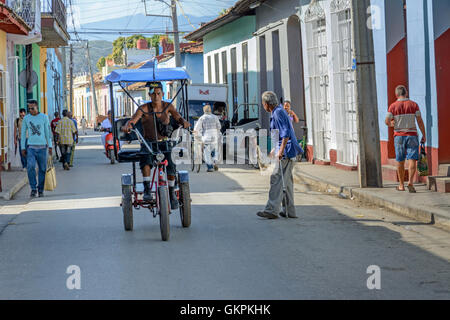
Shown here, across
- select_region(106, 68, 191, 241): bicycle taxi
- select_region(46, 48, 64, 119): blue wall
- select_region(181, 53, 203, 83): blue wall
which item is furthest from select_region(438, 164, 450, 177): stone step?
select_region(181, 53, 203, 83): blue wall

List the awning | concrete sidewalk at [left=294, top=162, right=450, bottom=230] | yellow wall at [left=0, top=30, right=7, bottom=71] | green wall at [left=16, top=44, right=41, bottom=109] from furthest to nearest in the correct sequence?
1. green wall at [left=16, top=44, right=41, bottom=109]
2. yellow wall at [left=0, top=30, right=7, bottom=71]
3. the awning
4. concrete sidewalk at [left=294, top=162, right=450, bottom=230]

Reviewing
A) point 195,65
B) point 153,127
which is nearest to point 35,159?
point 153,127

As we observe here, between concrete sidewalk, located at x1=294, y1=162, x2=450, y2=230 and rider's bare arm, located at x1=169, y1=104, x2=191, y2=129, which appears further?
concrete sidewalk, located at x1=294, y1=162, x2=450, y2=230

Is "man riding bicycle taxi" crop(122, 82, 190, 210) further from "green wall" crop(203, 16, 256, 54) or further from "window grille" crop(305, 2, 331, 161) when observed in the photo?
"green wall" crop(203, 16, 256, 54)

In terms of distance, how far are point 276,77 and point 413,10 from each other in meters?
10.9

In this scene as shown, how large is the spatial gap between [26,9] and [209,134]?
627 cm

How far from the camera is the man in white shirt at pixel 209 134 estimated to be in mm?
18641

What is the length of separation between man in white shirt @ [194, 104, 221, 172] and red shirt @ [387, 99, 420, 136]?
6.92m

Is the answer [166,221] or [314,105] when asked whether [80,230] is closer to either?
[166,221]

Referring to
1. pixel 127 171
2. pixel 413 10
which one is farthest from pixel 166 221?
pixel 127 171

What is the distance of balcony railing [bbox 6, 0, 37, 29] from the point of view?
20.0 metres

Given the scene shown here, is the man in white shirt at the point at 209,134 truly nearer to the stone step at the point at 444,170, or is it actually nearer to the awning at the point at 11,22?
the awning at the point at 11,22

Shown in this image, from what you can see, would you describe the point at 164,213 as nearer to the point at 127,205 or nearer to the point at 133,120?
the point at 127,205

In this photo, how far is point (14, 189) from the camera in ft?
49.7
